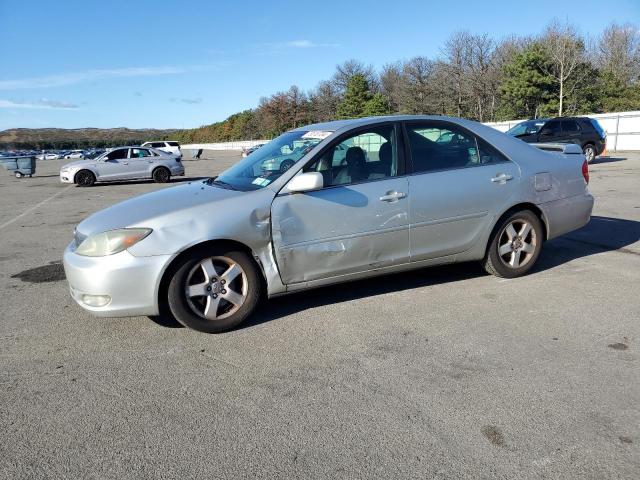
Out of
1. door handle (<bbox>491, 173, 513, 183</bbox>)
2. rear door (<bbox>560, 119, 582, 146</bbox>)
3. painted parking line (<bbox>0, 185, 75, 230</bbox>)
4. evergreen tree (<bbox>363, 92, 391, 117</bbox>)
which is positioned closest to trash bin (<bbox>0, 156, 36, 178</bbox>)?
painted parking line (<bbox>0, 185, 75, 230</bbox>)

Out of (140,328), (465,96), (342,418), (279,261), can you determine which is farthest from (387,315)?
(465,96)

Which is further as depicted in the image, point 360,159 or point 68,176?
point 68,176

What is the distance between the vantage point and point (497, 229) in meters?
5.14

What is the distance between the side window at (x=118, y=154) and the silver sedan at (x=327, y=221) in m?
17.9

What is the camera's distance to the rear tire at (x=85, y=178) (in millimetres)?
20578

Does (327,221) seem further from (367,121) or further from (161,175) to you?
(161,175)

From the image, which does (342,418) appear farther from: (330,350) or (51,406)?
(51,406)

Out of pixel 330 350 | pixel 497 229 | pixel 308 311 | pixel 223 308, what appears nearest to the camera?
pixel 330 350

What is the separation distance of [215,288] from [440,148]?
7.87 feet

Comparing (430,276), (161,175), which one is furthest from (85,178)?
(430,276)

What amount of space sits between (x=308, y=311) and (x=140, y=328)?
53.6 inches

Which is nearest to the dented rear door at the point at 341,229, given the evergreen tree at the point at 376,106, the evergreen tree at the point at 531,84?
the evergreen tree at the point at 531,84

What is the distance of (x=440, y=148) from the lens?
494 centimetres

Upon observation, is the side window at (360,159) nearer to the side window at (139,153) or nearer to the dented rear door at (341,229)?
the dented rear door at (341,229)
